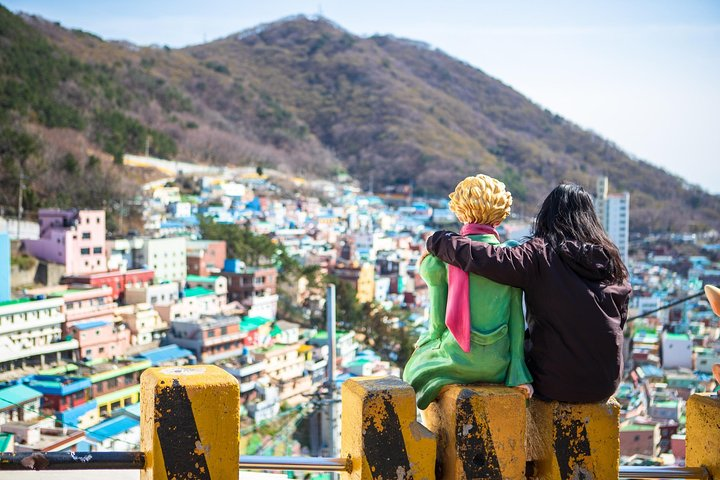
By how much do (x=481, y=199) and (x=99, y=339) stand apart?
1389cm

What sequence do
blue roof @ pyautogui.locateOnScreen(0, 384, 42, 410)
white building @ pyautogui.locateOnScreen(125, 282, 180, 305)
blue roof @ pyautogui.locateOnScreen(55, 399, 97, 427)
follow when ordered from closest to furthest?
blue roof @ pyautogui.locateOnScreen(0, 384, 42, 410)
blue roof @ pyautogui.locateOnScreen(55, 399, 97, 427)
white building @ pyautogui.locateOnScreen(125, 282, 180, 305)

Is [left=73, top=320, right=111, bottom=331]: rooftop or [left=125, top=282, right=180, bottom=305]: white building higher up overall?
[left=125, top=282, right=180, bottom=305]: white building

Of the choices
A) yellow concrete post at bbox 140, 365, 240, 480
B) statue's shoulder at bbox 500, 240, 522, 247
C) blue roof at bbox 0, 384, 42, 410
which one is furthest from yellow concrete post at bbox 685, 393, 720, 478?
blue roof at bbox 0, 384, 42, 410

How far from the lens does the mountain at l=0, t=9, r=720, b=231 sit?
37.1 meters

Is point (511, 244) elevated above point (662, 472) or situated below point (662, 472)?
above

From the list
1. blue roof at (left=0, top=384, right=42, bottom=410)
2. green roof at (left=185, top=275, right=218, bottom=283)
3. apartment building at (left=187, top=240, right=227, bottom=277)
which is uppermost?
apartment building at (left=187, top=240, right=227, bottom=277)

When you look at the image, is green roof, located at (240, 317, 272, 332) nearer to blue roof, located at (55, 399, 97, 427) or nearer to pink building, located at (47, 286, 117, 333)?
pink building, located at (47, 286, 117, 333)

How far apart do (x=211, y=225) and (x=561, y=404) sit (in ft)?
76.1

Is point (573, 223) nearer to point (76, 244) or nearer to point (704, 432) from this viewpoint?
point (704, 432)

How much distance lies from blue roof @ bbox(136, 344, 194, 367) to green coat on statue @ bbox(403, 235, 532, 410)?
43.3 ft

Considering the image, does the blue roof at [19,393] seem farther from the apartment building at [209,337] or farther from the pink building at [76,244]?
the pink building at [76,244]

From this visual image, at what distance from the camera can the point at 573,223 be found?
1.90m

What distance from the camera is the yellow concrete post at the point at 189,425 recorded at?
1.53 meters

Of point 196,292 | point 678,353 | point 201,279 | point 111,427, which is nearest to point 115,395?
point 111,427
